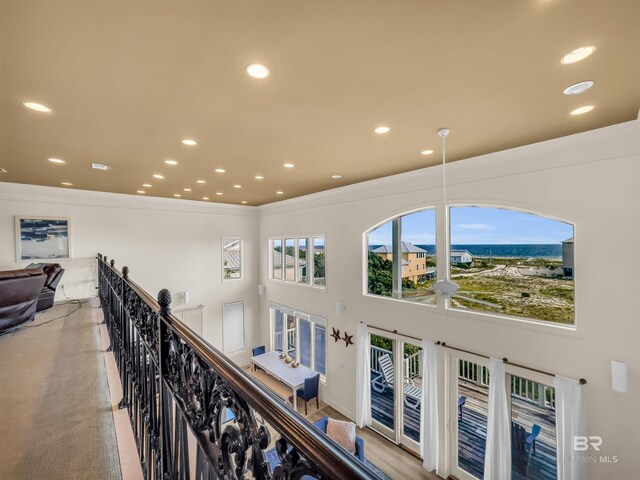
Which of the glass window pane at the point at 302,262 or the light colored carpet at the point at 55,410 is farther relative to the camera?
the glass window pane at the point at 302,262

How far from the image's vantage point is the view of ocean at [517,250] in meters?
3.62

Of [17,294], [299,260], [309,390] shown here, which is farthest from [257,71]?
[309,390]

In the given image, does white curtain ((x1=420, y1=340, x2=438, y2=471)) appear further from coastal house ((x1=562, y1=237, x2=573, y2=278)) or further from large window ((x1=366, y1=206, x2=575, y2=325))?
coastal house ((x1=562, y1=237, x2=573, y2=278))

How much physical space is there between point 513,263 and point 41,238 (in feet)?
28.3

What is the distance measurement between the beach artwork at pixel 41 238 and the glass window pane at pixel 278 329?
5.24 m

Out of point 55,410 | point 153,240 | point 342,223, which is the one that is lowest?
point 55,410

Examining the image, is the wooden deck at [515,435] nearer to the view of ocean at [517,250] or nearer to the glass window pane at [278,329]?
the view of ocean at [517,250]

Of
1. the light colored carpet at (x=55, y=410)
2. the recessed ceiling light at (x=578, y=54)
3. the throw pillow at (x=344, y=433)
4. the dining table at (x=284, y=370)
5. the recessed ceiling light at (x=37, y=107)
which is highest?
the recessed ceiling light at (x=37, y=107)

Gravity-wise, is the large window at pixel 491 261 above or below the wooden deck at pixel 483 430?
above

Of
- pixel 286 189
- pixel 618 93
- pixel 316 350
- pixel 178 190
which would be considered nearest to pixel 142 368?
pixel 618 93

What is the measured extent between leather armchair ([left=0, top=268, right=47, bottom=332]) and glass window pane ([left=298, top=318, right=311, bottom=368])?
539cm

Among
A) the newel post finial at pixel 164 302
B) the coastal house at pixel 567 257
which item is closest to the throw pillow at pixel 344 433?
the coastal house at pixel 567 257

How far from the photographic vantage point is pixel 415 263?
5.19 meters

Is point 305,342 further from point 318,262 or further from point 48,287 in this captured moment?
point 48,287
